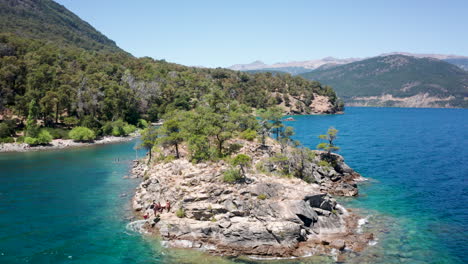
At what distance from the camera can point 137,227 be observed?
38.6 meters

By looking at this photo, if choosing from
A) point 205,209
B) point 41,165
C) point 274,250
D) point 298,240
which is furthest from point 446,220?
point 41,165

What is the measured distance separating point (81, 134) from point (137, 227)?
241 ft

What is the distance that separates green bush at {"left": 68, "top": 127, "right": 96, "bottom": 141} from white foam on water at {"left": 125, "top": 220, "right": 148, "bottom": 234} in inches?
2816

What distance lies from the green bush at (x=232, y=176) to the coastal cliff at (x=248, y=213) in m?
0.47

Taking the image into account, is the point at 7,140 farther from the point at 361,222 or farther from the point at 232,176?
the point at 361,222

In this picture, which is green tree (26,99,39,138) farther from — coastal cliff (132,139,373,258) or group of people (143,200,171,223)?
group of people (143,200,171,223)

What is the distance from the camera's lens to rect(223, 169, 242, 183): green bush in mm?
41125

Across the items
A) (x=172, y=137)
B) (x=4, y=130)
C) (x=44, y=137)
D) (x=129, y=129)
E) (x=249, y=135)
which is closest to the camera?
(x=172, y=137)

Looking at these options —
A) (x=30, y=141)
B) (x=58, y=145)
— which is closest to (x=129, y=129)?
(x=58, y=145)

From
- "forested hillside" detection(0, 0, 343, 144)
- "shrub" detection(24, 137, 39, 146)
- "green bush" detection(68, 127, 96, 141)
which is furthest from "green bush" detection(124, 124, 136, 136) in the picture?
"shrub" detection(24, 137, 39, 146)

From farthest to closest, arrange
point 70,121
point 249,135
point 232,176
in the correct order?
point 70,121
point 249,135
point 232,176

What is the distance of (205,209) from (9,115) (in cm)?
9829

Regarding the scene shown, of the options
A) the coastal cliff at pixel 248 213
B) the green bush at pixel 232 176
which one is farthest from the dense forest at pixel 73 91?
the green bush at pixel 232 176

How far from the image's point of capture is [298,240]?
3409 centimetres
